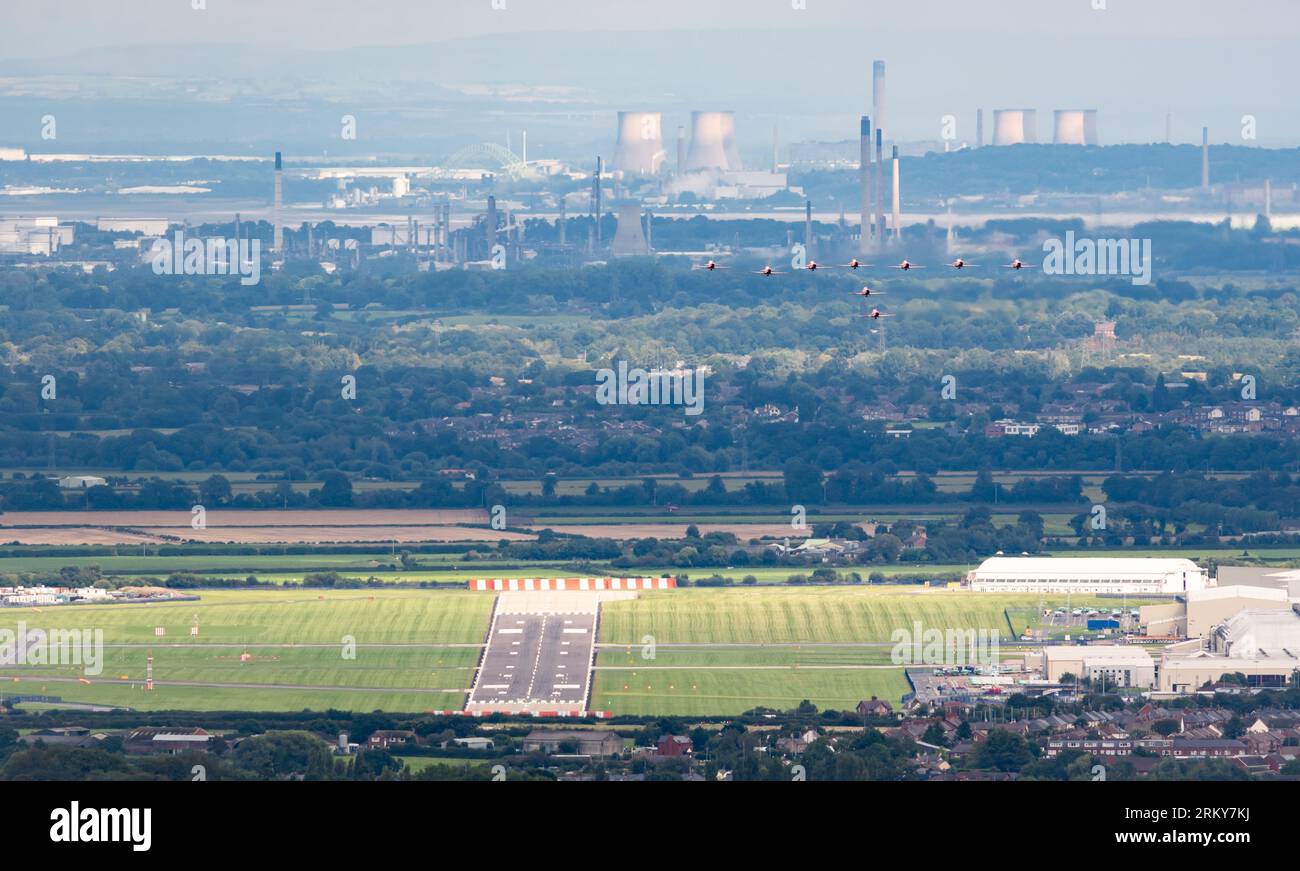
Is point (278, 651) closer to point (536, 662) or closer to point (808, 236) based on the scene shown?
point (536, 662)

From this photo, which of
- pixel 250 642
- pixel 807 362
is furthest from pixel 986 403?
pixel 250 642

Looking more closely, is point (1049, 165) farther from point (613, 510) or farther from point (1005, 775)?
point (1005, 775)

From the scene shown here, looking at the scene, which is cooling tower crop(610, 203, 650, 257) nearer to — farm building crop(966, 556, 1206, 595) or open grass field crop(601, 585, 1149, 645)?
farm building crop(966, 556, 1206, 595)

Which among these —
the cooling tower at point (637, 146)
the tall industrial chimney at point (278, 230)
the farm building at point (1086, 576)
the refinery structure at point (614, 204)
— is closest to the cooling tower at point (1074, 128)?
the refinery structure at point (614, 204)

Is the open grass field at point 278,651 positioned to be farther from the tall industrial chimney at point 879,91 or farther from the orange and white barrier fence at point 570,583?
the tall industrial chimney at point 879,91

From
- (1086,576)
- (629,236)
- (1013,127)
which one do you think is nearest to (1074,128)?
(1013,127)

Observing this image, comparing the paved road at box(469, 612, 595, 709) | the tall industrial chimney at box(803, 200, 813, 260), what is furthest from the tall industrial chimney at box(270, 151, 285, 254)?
the paved road at box(469, 612, 595, 709)

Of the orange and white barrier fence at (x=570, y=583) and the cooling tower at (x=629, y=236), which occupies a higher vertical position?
the cooling tower at (x=629, y=236)
